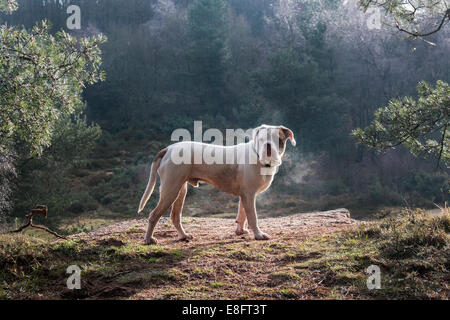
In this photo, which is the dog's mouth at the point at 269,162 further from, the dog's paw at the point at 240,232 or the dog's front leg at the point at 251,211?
the dog's paw at the point at 240,232

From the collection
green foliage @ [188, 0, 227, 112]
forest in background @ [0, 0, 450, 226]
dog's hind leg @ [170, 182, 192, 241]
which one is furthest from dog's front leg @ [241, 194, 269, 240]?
green foliage @ [188, 0, 227, 112]

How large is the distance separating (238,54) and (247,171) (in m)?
25.2

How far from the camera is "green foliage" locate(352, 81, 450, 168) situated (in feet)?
22.8

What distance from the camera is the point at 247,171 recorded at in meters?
5.94

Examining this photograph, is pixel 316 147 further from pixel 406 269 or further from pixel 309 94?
pixel 406 269

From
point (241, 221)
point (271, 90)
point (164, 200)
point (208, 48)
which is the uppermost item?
point (208, 48)

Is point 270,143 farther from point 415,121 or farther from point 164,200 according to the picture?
point 415,121

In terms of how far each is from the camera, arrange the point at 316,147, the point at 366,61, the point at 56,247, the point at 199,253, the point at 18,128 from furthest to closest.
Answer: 1. the point at 366,61
2. the point at 316,147
3. the point at 18,128
4. the point at 199,253
5. the point at 56,247

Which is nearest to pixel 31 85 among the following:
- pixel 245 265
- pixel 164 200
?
pixel 164 200

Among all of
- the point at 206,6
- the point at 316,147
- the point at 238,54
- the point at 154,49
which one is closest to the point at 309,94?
the point at 316,147

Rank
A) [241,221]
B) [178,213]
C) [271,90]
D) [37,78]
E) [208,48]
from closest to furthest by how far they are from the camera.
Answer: [178,213]
[37,78]
[241,221]
[271,90]
[208,48]

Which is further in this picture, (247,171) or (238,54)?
(238,54)

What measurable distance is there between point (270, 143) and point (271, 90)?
59.6 ft

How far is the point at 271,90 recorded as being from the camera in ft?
76.3
